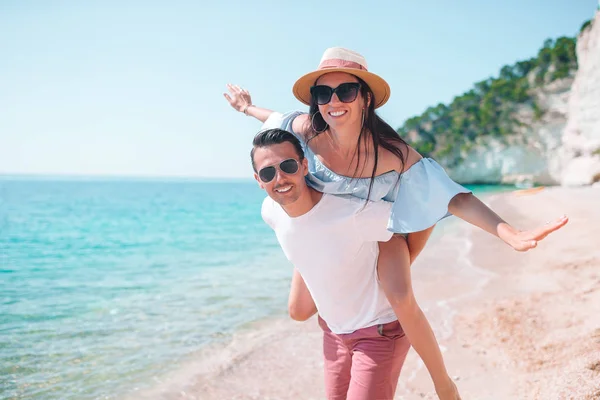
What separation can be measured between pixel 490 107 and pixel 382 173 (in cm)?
5328

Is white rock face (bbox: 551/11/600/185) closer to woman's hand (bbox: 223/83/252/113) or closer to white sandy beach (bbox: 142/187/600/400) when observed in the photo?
white sandy beach (bbox: 142/187/600/400)

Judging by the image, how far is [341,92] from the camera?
2.67 metres

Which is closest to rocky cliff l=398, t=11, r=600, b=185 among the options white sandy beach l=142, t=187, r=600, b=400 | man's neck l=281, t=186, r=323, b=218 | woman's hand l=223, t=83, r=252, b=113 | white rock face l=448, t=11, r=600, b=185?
white rock face l=448, t=11, r=600, b=185

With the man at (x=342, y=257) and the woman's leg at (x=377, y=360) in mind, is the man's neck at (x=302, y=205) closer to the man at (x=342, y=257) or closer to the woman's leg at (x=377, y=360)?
the man at (x=342, y=257)

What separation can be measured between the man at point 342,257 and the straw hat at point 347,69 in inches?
16.3

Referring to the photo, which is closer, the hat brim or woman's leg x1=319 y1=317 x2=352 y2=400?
the hat brim

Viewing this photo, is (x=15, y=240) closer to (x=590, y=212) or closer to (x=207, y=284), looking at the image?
(x=207, y=284)

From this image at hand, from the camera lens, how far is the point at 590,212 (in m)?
13.3

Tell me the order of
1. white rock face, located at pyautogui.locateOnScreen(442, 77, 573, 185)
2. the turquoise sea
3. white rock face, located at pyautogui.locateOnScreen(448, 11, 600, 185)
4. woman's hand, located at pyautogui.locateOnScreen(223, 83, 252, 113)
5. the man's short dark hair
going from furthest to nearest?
white rock face, located at pyautogui.locateOnScreen(442, 77, 573, 185), white rock face, located at pyautogui.locateOnScreen(448, 11, 600, 185), the turquoise sea, woman's hand, located at pyautogui.locateOnScreen(223, 83, 252, 113), the man's short dark hair

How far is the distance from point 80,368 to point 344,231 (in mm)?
4075

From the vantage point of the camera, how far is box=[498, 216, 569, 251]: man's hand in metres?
2.12

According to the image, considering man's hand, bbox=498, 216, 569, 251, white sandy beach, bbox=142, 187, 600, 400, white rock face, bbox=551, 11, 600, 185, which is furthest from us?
white rock face, bbox=551, 11, 600, 185

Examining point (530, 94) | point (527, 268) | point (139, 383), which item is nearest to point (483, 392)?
point (139, 383)

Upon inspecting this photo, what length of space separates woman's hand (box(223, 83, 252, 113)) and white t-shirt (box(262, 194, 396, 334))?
1399 millimetres
